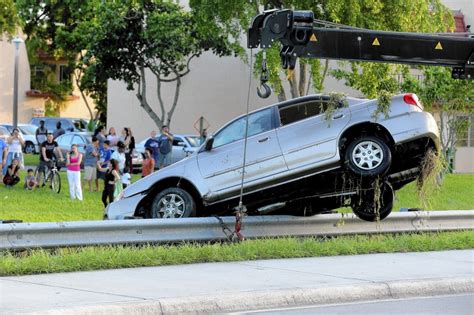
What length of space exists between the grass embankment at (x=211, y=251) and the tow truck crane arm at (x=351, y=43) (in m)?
2.60

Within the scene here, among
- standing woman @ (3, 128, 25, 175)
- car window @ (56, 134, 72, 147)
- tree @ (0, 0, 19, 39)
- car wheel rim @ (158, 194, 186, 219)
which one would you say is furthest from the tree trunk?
Answer: car wheel rim @ (158, 194, 186, 219)

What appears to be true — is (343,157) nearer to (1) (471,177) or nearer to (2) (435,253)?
(2) (435,253)

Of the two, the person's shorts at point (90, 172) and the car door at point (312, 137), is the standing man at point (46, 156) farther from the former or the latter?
the car door at point (312, 137)

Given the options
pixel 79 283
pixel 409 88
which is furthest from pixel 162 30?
pixel 79 283

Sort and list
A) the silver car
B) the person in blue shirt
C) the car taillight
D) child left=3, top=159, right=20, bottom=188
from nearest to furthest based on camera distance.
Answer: the silver car < the car taillight < the person in blue shirt < child left=3, top=159, right=20, bottom=188

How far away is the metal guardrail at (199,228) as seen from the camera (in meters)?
13.2

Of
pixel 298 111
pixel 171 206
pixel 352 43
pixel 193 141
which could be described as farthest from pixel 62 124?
pixel 352 43

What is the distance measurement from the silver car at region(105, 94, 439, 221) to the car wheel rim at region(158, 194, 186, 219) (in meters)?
0.02

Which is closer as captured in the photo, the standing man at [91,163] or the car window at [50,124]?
the standing man at [91,163]

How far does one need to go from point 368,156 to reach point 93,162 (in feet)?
43.8

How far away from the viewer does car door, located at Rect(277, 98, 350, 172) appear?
15.4m

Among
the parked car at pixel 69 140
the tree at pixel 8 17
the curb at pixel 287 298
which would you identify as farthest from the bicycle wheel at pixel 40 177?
the curb at pixel 287 298

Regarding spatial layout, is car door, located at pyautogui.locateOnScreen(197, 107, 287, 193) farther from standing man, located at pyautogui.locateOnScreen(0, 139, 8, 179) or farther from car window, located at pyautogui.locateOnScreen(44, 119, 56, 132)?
car window, located at pyautogui.locateOnScreen(44, 119, 56, 132)

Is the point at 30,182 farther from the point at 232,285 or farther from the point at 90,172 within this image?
the point at 232,285
